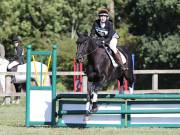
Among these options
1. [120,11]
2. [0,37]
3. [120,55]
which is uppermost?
[120,11]

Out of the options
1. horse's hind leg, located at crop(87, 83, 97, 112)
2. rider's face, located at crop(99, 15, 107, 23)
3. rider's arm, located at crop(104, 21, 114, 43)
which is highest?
rider's face, located at crop(99, 15, 107, 23)

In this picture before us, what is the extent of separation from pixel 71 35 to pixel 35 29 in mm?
3366

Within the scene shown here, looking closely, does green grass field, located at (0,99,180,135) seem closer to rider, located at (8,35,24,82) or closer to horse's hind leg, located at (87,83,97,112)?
horse's hind leg, located at (87,83,97,112)

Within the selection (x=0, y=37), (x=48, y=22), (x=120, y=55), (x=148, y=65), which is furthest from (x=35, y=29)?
(x=120, y=55)

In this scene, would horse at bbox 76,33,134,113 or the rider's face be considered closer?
horse at bbox 76,33,134,113

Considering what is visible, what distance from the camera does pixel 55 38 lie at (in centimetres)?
3859

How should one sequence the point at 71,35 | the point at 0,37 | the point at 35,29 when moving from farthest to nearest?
the point at 71,35, the point at 35,29, the point at 0,37

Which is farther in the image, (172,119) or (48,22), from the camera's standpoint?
(48,22)

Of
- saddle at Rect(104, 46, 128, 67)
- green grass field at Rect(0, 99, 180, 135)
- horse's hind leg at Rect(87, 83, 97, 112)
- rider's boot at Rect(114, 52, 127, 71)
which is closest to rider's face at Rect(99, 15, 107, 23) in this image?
saddle at Rect(104, 46, 128, 67)

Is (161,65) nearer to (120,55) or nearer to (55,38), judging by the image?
(55,38)

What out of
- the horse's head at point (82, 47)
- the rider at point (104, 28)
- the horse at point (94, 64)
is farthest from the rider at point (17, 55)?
the horse's head at point (82, 47)

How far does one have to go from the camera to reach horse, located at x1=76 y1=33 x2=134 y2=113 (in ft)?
45.3

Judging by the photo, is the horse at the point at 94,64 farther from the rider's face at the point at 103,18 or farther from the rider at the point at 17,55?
the rider at the point at 17,55

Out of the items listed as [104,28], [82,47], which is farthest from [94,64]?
[104,28]
